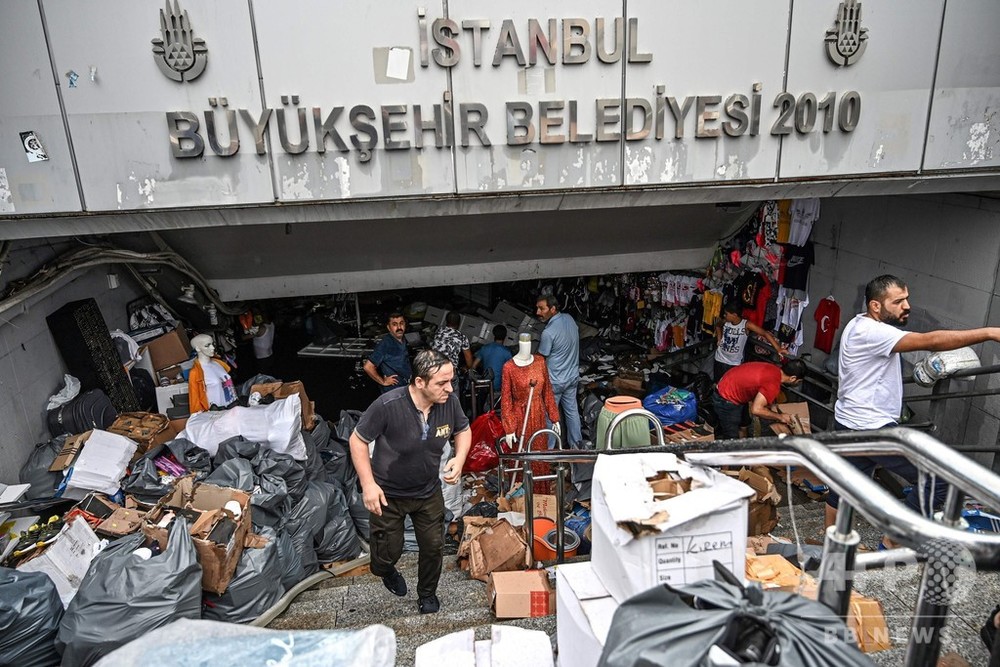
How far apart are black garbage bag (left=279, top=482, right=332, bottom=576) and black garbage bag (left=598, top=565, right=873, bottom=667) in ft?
13.7

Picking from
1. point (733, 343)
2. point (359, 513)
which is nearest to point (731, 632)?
point (359, 513)

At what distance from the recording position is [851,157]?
17.9 ft

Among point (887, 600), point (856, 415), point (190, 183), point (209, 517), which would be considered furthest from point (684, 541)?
point (190, 183)

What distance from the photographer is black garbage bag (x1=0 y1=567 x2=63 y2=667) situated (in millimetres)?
3600

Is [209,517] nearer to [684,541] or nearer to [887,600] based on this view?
[684,541]

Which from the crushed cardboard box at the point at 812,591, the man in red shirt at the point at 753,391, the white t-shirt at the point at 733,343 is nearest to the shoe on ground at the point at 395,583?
the crushed cardboard box at the point at 812,591

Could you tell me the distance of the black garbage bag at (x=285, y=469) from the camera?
5.39 meters

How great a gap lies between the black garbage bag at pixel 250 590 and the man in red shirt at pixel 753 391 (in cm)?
445

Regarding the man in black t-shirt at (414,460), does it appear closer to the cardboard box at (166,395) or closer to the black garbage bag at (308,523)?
the black garbage bag at (308,523)

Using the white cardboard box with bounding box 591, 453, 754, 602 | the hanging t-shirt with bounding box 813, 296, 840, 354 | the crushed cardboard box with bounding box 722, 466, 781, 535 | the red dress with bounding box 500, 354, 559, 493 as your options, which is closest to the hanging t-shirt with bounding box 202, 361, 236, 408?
the red dress with bounding box 500, 354, 559, 493

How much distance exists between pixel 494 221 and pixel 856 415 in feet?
Answer: 15.4

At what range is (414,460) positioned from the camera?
12.6 ft

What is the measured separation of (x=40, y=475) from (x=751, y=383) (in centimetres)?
650

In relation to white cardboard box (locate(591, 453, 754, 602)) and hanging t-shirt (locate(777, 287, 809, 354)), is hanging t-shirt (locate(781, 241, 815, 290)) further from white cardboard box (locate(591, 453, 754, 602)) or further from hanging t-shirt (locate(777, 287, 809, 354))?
white cardboard box (locate(591, 453, 754, 602))
